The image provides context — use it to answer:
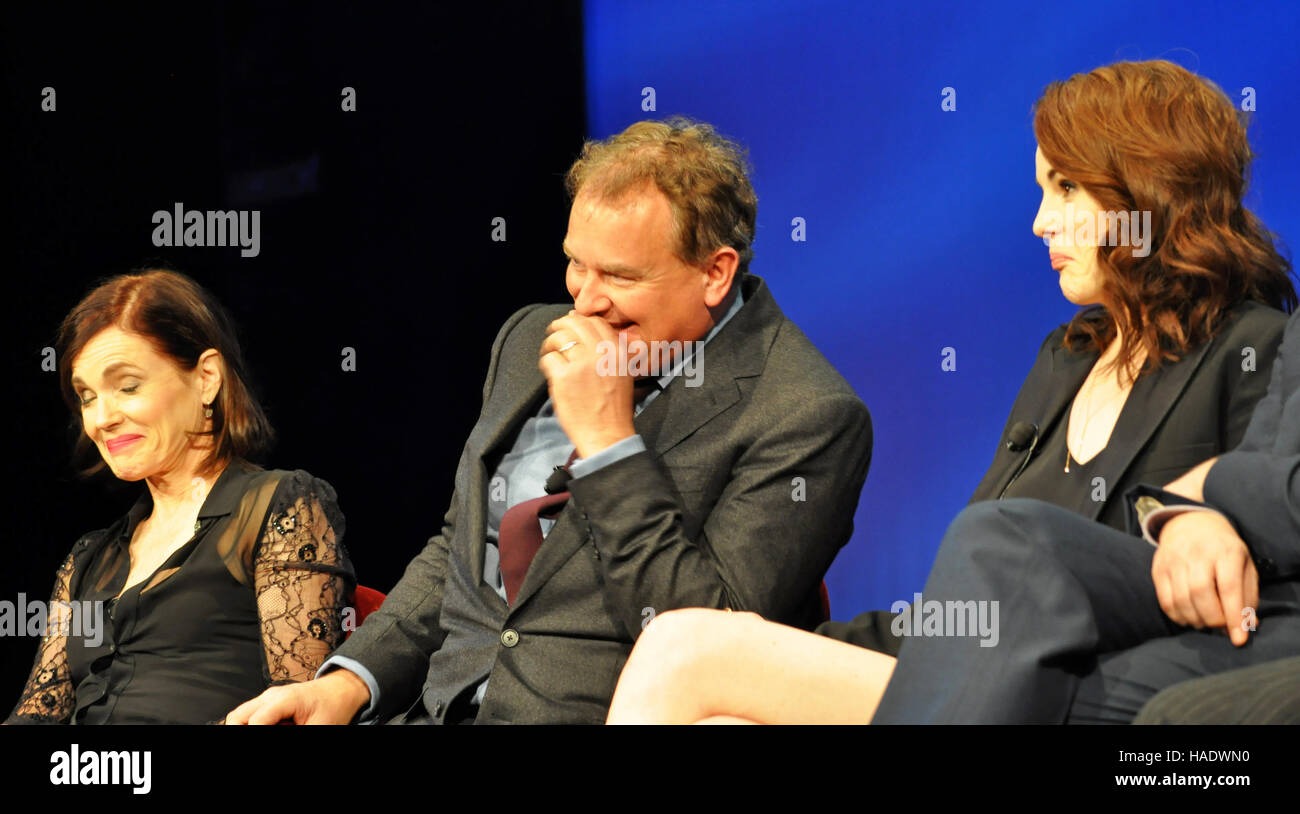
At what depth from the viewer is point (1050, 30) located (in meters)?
3.03

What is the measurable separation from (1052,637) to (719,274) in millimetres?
1015

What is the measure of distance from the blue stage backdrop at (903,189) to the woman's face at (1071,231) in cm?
84

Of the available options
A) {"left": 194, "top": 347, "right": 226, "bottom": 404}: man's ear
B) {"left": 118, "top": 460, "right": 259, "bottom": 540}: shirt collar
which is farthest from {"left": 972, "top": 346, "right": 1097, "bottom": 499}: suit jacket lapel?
{"left": 194, "top": 347, "right": 226, "bottom": 404}: man's ear

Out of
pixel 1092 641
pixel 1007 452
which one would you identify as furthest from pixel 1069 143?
pixel 1092 641

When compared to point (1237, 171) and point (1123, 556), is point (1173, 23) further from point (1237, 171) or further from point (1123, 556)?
point (1123, 556)

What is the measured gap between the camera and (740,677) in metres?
1.65

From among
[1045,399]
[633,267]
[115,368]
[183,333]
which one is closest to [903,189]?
[1045,399]

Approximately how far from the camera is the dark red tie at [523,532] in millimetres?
2164

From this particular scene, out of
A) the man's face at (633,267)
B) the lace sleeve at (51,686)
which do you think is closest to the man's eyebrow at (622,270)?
the man's face at (633,267)

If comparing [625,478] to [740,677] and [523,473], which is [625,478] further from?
[740,677]

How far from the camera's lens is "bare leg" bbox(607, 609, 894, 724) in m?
1.63

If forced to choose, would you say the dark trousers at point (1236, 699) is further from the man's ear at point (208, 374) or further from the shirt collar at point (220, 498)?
the man's ear at point (208, 374)

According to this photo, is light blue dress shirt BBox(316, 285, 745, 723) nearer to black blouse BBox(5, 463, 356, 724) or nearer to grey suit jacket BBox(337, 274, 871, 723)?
grey suit jacket BBox(337, 274, 871, 723)
